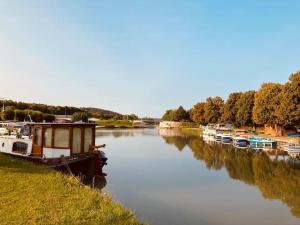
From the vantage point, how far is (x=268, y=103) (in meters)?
66.9

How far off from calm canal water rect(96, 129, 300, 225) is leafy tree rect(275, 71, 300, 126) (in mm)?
23907

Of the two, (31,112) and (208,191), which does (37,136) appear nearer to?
(208,191)

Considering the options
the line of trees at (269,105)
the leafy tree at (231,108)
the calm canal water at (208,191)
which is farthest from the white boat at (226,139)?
the calm canal water at (208,191)

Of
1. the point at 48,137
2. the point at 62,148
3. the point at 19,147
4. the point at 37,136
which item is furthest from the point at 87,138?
the point at 19,147

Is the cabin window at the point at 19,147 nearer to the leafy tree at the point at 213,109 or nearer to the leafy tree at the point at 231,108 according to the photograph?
the leafy tree at the point at 231,108

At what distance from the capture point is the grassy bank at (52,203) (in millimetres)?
Answer: 10272

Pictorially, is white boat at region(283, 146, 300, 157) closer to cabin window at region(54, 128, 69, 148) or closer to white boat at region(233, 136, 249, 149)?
white boat at region(233, 136, 249, 149)

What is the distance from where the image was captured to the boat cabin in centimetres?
2331

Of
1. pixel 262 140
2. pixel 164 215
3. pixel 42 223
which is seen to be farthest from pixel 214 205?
pixel 262 140

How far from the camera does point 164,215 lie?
1584cm

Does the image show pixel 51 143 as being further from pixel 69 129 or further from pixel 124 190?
pixel 124 190

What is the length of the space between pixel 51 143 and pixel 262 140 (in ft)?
134

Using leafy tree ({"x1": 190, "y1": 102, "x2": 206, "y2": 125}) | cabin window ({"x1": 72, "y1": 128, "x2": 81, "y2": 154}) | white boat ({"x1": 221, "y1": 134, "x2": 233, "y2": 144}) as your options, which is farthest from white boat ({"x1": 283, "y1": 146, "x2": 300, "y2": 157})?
leafy tree ({"x1": 190, "y1": 102, "x2": 206, "y2": 125})

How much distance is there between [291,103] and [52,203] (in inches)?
2112
